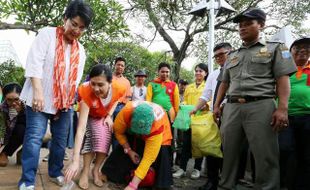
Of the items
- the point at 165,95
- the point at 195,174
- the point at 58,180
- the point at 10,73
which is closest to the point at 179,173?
the point at 195,174

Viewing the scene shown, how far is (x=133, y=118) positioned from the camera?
111 inches

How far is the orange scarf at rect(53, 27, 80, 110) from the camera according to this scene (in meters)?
2.59

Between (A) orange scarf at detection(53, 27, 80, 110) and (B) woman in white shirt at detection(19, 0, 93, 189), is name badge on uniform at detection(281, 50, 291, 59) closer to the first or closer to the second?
(B) woman in white shirt at detection(19, 0, 93, 189)

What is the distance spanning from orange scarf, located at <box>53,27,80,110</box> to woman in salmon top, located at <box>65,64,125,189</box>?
0.13 meters

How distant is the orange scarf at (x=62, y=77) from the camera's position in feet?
8.48

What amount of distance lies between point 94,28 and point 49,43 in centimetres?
135

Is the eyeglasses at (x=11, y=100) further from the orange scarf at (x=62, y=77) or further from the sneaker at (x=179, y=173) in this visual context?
the sneaker at (x=179, y=173)

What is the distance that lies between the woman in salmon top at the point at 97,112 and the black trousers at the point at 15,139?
0.88 meters

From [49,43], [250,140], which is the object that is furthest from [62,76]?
[250,140]

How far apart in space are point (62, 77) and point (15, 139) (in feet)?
4.18

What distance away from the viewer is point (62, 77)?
2.61m

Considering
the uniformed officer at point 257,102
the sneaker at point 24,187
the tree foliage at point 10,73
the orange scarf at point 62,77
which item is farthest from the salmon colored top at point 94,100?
the tree foliage at point 10,73

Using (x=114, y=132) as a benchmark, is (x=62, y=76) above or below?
above

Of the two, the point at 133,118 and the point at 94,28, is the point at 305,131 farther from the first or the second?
the point at 94,28
